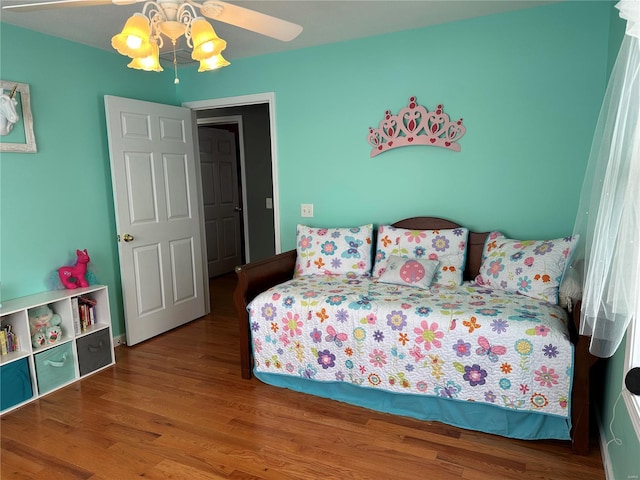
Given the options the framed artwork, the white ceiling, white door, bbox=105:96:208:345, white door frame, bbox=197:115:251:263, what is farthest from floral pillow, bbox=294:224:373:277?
white door frame, bbox=197:115:251:263

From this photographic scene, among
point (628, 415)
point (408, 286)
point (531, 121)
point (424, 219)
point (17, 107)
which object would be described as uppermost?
point (17, 107)

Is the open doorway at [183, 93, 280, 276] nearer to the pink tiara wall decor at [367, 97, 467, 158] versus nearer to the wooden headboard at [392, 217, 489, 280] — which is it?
the pink tiara wall decor at [367, 97, 467, 158]

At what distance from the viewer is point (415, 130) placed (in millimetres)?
3111

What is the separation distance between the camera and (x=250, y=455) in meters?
2.05

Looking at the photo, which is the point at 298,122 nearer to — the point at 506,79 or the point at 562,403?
the point at 506,79

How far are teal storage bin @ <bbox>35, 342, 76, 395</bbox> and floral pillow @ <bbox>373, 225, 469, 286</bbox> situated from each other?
2136mm

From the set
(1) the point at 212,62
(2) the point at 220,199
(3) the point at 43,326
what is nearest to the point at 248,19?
(1) the point at 212,62

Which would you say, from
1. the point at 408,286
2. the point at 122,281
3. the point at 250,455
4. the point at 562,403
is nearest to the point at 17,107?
the point at 122,281

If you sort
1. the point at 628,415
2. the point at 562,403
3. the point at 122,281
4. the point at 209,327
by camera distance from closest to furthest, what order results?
the point at 628,415 → the point at 562,403 → the point at 122,281 → the point at 209,327

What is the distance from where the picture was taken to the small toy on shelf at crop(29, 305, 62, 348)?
2701 millimetres

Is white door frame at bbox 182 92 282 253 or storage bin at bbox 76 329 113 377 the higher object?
white door frame at bbox 182 92 282 253

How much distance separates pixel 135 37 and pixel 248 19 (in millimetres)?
435

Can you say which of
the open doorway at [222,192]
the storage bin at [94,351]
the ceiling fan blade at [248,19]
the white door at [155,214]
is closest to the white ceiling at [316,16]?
the white door at [155,214]

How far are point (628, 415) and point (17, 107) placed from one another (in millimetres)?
3568
